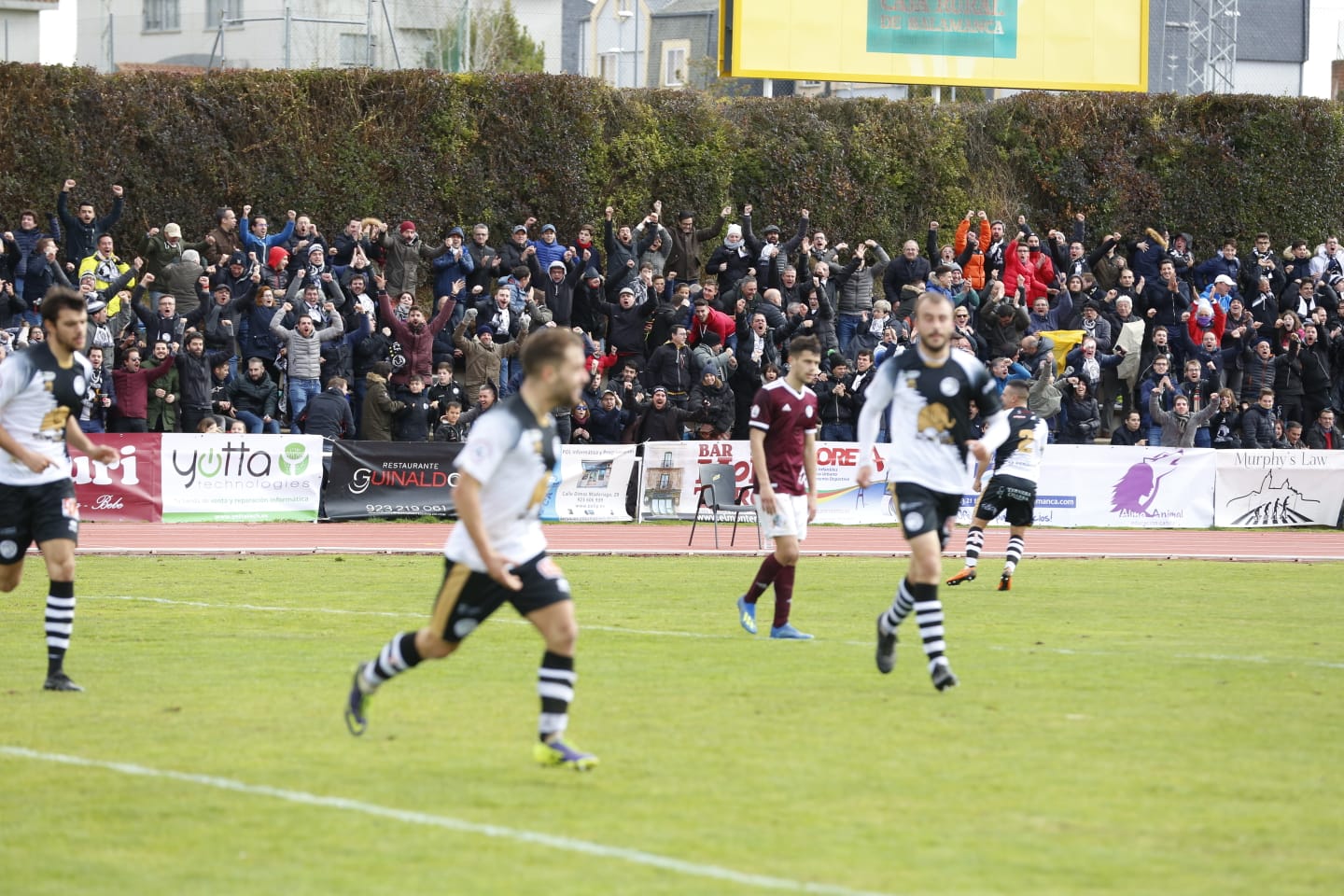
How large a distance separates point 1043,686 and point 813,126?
27.5 m

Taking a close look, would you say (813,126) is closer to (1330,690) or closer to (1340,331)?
(1340,331)

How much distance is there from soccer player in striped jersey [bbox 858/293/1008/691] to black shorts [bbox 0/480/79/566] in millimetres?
4865

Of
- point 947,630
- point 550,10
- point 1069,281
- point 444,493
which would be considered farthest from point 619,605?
point 550,10

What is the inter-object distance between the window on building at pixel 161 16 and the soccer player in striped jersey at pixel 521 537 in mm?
49264

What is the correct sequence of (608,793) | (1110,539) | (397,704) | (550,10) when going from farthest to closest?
(550,10)
(1110,539)
(397,704)
(608,793)

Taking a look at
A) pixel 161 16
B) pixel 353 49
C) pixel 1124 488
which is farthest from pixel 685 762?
pixel 161 16

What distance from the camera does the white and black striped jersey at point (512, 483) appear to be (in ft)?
25.7

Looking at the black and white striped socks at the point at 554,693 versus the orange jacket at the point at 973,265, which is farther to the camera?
the orange jacket at the point at 973,265

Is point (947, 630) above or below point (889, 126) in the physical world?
below

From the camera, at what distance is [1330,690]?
10578 millimetres

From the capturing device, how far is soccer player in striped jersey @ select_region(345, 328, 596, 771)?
7.75m

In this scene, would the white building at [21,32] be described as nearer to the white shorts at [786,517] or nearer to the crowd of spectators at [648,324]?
the crowd of spectators at [648,324]

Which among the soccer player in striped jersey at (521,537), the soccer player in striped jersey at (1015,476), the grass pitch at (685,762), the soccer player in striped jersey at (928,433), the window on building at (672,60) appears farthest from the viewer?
the window on building at (672,60)

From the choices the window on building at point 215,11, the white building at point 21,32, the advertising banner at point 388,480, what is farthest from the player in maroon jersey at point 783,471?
the white building at point 21,32
